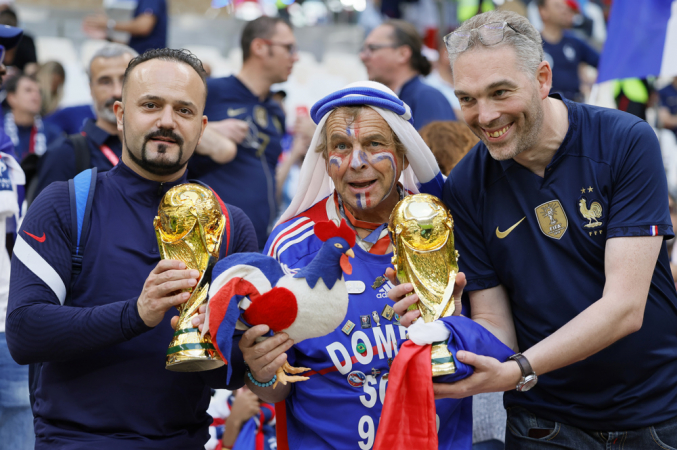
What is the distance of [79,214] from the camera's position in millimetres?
2373

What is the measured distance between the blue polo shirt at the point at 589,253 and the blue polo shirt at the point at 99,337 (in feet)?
3.52

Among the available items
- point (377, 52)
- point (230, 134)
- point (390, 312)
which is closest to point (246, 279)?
point (390, 312)

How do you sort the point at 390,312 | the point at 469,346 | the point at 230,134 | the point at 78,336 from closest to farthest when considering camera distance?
the point at 469,346
the point at 78,336
the point at 390,312
the point at 230,134

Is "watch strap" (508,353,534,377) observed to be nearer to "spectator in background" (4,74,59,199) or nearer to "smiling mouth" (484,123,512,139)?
"smiling mouth" (484,123,512,139)

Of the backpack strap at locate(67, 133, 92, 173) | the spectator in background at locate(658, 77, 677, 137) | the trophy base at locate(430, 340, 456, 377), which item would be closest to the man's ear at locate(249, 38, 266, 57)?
the backpack strap at locate(67, 133, 92, 173)

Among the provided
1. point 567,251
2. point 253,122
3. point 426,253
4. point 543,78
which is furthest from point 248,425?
point 543,78

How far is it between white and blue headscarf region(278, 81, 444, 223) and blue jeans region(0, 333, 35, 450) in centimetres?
150

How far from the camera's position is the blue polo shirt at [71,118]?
6.52 m

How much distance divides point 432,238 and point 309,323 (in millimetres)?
492

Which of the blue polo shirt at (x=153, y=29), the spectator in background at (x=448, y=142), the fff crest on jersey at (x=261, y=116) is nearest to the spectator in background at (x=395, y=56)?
the fff crest on jersey at (x=261, y=116)

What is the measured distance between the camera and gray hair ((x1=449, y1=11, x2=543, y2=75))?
2.22 m

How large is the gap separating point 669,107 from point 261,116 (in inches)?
241

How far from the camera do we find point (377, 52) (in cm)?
523

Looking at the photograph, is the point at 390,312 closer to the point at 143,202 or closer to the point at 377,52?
the point at 143,202
